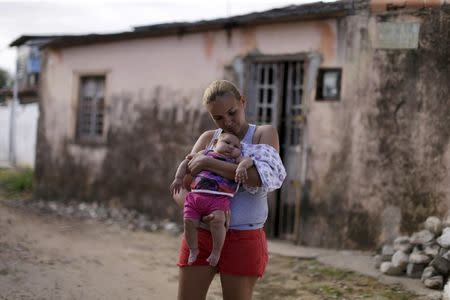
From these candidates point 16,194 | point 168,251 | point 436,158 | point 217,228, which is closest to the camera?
point 217,228

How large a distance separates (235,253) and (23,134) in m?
19.0

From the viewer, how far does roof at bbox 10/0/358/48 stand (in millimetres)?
7191

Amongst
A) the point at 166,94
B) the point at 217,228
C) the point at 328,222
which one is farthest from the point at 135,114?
the point at 217,228

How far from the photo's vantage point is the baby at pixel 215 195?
7.69ft

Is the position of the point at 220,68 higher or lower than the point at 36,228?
higher

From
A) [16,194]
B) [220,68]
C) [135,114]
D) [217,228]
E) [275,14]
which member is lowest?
[16,194]

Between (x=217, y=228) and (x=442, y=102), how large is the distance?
5.01 metres

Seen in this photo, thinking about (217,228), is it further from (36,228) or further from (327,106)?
(36,228)

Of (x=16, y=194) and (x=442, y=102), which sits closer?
(x=442, y=102)

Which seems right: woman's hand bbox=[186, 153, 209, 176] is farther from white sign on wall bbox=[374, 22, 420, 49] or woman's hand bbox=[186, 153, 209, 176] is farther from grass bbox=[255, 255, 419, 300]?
white sign on wall bbox=[374, 22, 420, 49]

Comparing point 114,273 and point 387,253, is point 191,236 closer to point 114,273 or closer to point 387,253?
point 114,273

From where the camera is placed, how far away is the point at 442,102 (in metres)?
6.50

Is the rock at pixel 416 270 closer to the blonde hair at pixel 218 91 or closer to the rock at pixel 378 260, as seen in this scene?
the rock at pixel 378 260

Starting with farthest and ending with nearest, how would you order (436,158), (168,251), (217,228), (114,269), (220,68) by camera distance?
(220,68) → (168,251) → (436,158) → (114,269) → (217,228)
